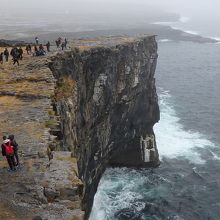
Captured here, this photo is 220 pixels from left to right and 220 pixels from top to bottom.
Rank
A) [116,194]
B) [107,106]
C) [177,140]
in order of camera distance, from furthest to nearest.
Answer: [177,140] → [116,194] → [107,106]

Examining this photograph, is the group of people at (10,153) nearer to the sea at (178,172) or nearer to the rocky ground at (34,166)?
the rocky ground at (34,166)

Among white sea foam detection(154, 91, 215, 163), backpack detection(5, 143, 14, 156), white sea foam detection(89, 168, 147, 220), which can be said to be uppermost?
backpack detection(5, 143, 14, 156)

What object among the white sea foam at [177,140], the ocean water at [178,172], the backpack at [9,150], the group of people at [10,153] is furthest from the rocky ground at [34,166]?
the white sea foam at [177,140]

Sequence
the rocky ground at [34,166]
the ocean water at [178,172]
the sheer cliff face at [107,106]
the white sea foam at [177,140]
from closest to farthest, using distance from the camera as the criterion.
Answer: the rocky ground at [34,166]
the sheer cliff face at [107,106]
the ocean water at [178,172]
the white sea foam at [177,140]

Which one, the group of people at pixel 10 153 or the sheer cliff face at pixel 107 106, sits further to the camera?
the sheer cliff face at pixel 107 106

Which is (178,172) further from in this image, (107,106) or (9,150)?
(9,150)

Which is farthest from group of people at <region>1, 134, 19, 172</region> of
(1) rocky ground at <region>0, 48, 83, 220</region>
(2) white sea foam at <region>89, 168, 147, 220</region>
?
(2) white sea foam at <region>89, 168, 147, 220</region>

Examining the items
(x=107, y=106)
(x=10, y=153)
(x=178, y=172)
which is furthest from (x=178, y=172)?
(x=10, y=153)

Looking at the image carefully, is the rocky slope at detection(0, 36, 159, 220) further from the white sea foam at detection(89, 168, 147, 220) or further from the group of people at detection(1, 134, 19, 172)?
the white sea foam at detection(89, 168, 147, 220)
